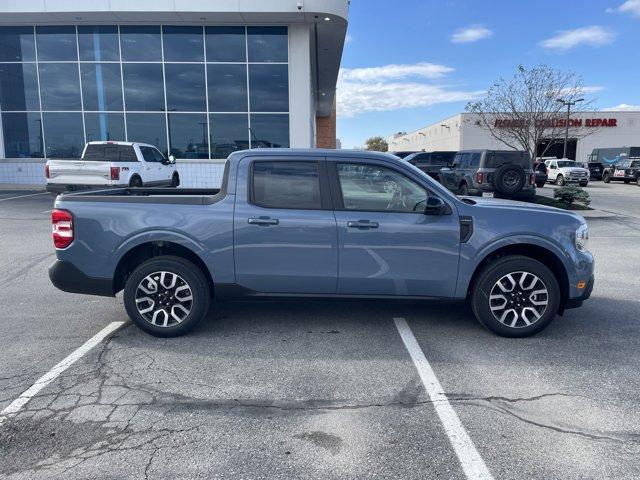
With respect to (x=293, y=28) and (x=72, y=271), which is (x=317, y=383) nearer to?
(x=72, y=271)

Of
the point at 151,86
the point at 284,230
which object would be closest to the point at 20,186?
the point at 151,86

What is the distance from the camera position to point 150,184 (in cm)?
1644

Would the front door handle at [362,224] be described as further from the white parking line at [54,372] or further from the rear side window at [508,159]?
the rear side window at [508,159]

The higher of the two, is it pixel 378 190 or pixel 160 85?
pixel 160 85

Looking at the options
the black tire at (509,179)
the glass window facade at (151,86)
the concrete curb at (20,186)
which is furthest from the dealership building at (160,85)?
the black tire at (509,179)

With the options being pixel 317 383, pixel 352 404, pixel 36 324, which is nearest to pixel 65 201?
pixel 36 324

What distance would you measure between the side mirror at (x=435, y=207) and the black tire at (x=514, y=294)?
2.35 feet

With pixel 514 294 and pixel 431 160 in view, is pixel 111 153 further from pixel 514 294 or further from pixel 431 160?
pixel 431 160

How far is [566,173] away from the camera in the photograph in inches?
1211

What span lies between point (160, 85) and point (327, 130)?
34218 millimetres

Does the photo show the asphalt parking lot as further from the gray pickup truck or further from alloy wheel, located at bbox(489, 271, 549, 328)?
the gray pickup truck

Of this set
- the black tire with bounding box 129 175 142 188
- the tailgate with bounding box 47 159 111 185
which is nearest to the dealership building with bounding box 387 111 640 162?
the black tire with bounding box 129 175 142 188

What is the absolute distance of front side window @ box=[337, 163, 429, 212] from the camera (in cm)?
459

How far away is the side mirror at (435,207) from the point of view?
14.6 ft
